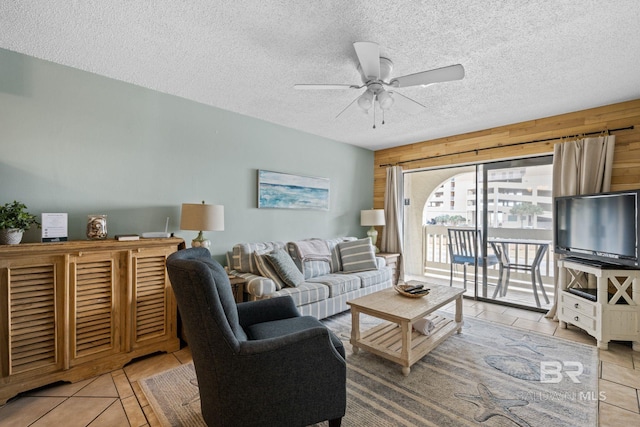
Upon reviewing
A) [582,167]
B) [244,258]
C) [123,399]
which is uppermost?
[582,167]

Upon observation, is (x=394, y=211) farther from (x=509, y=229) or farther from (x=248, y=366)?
→ (x=248, y=366)

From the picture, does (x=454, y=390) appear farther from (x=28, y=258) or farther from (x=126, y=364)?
(x=28, y=258)

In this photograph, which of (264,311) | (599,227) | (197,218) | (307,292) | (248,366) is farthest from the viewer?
(307,292)

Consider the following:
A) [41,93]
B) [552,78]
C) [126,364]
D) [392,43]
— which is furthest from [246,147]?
[552,78]

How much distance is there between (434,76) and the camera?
2.01 m

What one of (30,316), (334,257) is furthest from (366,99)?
(30,316)

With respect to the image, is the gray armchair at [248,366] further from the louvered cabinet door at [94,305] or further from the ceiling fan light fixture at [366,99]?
the ceiling fan light fixture at [366,99]

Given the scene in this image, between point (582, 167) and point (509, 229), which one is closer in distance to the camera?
point (582, 167)

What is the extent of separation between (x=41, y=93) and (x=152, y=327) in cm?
215

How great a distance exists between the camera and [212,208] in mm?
2861

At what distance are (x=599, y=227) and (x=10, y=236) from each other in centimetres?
506

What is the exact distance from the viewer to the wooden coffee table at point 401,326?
2189mm

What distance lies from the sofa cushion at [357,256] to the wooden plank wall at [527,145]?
4.90ft

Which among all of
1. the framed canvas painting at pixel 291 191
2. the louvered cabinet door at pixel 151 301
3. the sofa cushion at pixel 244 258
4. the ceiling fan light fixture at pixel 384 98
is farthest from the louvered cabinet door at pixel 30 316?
the ceiling fan light fixture at pixel 384 98
